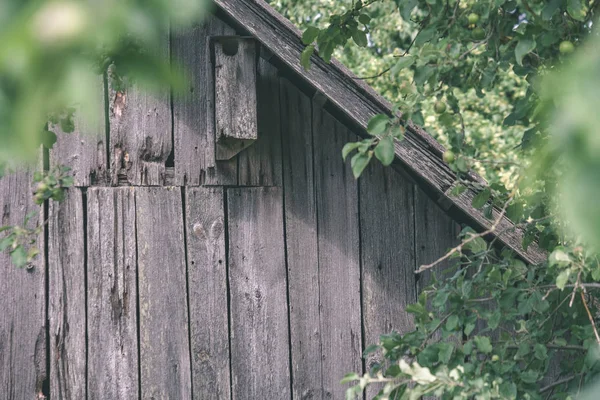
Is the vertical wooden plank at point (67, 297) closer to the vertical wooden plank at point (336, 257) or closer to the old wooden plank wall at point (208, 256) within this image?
the old wooden plank wall at point (208, 256)

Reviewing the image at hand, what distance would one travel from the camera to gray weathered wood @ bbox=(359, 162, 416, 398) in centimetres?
334

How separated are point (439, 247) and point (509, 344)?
988 millimetres

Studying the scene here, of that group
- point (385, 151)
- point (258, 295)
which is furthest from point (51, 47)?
point (258, 295)

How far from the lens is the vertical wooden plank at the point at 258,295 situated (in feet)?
10.5

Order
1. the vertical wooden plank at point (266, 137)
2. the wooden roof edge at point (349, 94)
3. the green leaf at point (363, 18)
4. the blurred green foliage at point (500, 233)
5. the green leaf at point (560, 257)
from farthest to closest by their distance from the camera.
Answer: the vertical wooden plank at point (266, 137) → the wooden roof edge at point (349, 94) → the green leaf at point (363, 18) → the blurred green foliage at point (500, 233) → the green leaf at point (560, 257)

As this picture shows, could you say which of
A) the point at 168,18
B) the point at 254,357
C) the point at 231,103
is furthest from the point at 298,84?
the point at 168,18

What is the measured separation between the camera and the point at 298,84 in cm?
333

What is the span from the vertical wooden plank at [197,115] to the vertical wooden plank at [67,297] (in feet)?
1.60

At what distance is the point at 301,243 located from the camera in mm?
3293

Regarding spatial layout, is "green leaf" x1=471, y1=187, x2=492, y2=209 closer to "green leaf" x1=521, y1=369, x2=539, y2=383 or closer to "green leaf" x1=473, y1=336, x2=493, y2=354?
"green leaf" x1=473, y1=336, x2=493, y2=354

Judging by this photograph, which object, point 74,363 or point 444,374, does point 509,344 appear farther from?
point 74,363

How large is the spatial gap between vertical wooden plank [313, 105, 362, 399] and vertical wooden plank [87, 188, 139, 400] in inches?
33.3

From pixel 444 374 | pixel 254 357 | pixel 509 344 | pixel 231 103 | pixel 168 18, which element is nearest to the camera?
pixel 168 18

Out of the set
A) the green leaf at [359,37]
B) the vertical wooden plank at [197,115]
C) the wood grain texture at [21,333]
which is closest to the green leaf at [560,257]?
the green leaf at [359,37]
